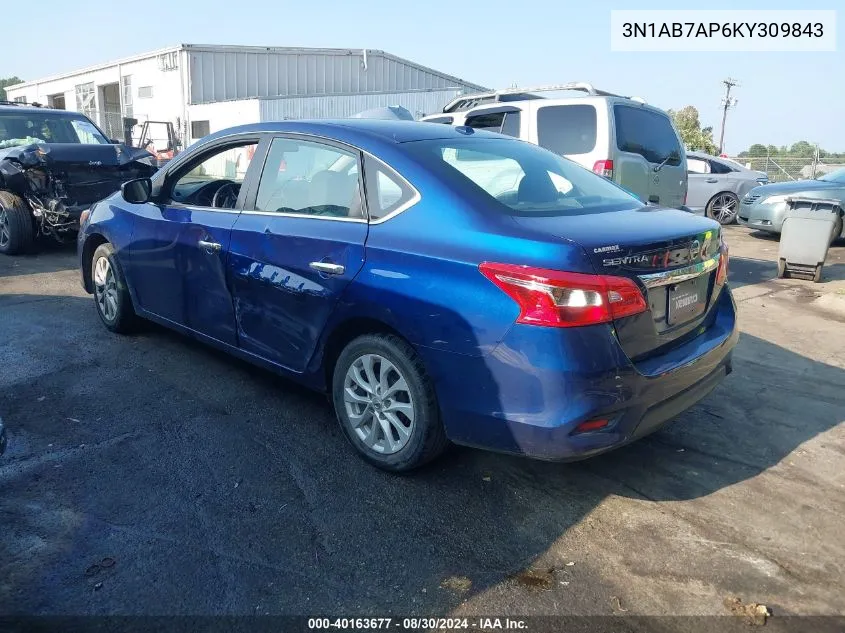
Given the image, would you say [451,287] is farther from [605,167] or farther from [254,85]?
[254,85]

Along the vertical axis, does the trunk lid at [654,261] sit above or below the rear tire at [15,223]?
above

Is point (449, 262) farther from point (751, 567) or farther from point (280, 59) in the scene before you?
point (280, 59)

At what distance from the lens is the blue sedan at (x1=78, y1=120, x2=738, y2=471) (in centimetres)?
276

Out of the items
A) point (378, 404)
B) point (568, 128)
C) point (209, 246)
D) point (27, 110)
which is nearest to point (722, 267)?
point (378, 404)

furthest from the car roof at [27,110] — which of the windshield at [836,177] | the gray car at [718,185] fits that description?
the windshield at [836,177]

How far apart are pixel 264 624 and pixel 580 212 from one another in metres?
2.24

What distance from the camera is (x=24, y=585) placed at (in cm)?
253

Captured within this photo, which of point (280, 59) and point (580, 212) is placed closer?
point (580, 212)

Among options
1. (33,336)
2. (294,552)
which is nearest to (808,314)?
(294,552)

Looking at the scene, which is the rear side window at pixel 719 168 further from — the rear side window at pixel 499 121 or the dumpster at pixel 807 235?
the rear side window at pixel 499 121

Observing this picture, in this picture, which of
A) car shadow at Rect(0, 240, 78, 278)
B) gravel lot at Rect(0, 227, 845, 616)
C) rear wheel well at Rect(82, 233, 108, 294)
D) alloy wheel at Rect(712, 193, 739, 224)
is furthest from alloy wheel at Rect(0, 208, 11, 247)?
alloy wheel at Rect(712, 193, 739, 224)

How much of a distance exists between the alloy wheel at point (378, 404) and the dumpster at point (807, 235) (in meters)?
7.16

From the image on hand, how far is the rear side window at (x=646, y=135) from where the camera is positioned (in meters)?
7.22

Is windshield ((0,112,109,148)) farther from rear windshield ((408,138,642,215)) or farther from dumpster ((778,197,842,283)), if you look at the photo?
dumpster ((778,197,842,283))
